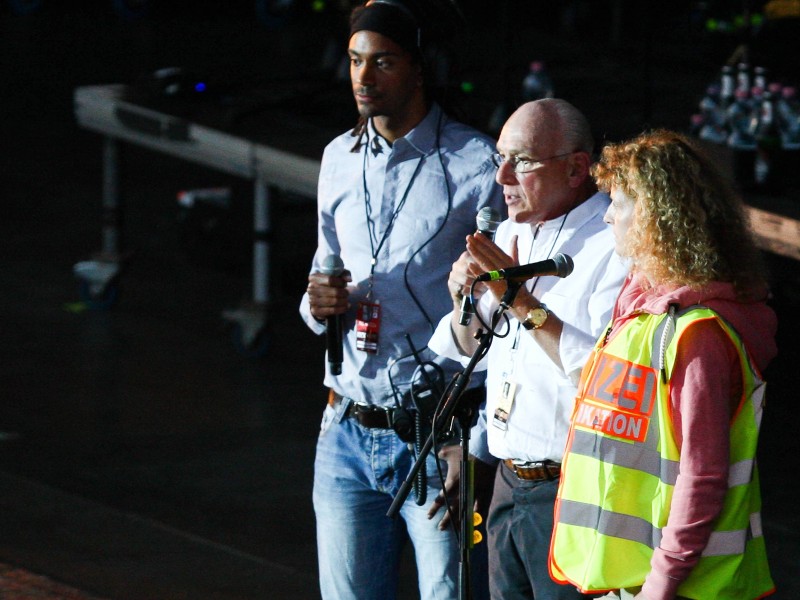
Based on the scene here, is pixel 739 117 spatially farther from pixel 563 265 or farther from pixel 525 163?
pixel 563 265

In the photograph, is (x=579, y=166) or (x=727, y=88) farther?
(x=727, y=88)

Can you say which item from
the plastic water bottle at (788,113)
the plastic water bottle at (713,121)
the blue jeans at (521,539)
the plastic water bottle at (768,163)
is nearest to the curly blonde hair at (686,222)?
the blue jeans at (521,539)

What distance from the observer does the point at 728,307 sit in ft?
8.61

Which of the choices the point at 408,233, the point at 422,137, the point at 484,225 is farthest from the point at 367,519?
the point at 422,137

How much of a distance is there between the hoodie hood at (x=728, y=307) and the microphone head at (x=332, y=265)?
94 centimetres

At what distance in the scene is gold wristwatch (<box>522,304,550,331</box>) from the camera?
9.45ft

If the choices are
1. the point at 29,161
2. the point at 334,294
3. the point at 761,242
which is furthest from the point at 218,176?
the point at 334,294

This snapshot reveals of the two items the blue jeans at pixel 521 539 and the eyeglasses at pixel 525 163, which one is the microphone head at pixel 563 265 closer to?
the eyeglasses at pixel 525 163

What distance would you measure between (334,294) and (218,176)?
358 inches

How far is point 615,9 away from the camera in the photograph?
16891 millimetres

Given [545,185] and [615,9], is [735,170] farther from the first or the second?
[615,9]

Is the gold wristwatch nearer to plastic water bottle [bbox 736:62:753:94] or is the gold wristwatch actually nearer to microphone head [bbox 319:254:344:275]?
microphone head [bbox 319:254:344:275]

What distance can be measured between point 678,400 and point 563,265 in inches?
13.9

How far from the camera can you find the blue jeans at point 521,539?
2.98 meters
